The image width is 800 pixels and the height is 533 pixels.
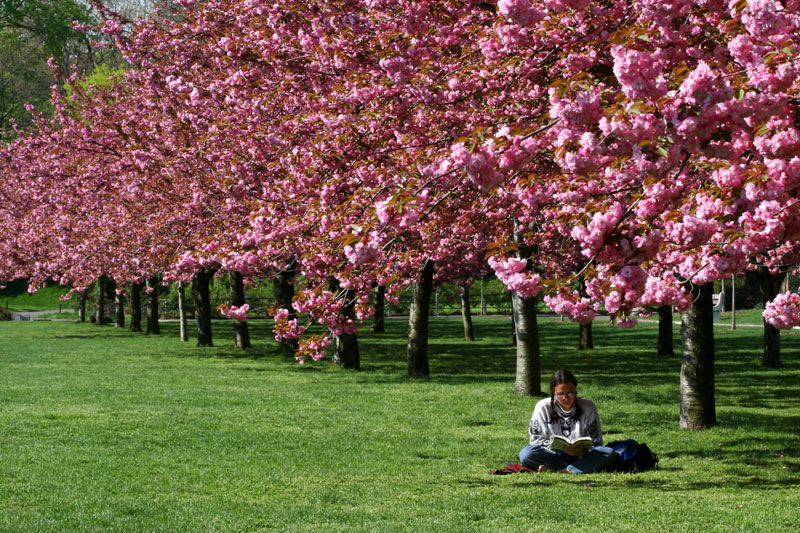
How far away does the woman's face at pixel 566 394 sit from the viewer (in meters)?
9.03

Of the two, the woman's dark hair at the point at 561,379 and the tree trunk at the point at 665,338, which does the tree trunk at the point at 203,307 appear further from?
the woman's dark hair at the point at 561,379

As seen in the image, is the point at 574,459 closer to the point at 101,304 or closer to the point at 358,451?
the point at 358,451

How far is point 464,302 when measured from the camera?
35219 millimetres

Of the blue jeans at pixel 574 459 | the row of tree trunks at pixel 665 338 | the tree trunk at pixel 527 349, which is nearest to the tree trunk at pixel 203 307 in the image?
the row of tree trunks at pixel 665 338

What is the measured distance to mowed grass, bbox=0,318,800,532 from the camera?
7.65 meters

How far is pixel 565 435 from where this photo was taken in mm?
9398

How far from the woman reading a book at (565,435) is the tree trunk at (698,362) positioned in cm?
381

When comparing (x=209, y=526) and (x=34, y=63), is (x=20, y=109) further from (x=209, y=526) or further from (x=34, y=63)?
(x=209, y=526)

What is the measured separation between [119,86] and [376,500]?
1866cm

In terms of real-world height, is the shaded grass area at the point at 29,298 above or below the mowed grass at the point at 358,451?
above

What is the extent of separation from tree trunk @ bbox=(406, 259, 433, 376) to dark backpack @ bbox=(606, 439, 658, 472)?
11.3m

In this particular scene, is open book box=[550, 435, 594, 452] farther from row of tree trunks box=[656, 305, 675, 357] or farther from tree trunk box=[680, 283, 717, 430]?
row of tree trunks box=[656, 305, 675, 357]

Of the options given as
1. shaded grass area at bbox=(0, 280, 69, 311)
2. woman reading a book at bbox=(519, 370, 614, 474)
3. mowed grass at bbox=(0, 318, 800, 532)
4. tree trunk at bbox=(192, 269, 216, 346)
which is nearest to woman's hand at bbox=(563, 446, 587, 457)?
woman reading a book at bbox=(519, 370, 614, 474)

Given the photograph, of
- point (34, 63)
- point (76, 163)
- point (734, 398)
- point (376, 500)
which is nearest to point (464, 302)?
point (76, 163)
